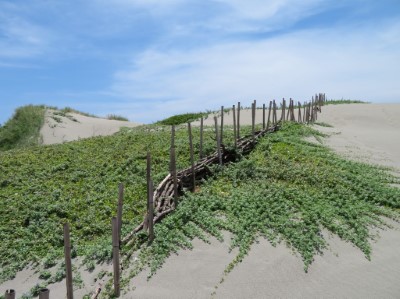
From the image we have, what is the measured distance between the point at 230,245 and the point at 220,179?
2.93 m

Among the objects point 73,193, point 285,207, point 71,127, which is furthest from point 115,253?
point 71,127

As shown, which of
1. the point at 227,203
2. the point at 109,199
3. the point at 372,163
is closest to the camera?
the point at 227,203

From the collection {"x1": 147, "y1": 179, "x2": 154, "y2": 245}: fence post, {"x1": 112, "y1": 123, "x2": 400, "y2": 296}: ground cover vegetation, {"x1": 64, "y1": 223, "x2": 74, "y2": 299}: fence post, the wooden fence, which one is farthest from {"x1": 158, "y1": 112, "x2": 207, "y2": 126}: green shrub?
{"x1": 64, "y1": 223, "x2": 74, "y2": 299}: fence post

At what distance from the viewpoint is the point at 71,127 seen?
22.3 m

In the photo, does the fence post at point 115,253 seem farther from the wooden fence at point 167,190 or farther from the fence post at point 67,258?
the fence post at point 67,258

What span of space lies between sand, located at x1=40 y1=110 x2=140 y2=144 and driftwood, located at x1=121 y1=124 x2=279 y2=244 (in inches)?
434

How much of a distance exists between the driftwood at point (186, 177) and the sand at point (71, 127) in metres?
11.0

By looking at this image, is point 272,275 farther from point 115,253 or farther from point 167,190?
point 167,190

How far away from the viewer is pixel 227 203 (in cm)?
802

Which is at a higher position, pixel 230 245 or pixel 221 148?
pixel 221 148

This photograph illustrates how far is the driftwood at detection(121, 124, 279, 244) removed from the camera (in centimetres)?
763

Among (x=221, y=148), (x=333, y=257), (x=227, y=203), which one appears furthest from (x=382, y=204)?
(x=221, y=148)

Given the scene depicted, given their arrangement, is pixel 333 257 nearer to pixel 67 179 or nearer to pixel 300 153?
pixel 300 153

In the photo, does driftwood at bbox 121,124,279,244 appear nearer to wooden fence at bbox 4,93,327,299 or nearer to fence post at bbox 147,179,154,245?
wooden fence at bbox 4,93,327,299
